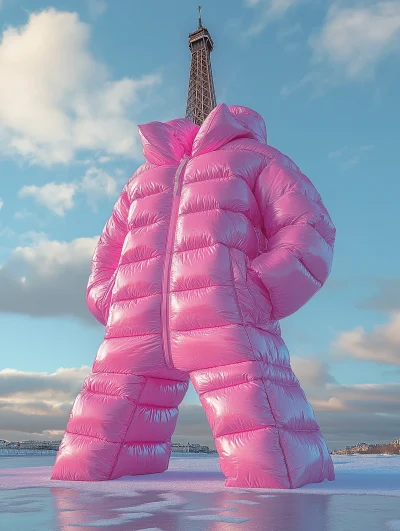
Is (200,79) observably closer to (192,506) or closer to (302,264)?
(302,264)

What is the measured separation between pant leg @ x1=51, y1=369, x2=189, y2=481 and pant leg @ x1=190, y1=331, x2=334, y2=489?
55 centimetres

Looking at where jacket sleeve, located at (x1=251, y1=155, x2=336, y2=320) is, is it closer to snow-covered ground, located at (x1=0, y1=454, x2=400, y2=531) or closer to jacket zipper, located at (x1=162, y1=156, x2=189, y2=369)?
jacket zipper, located at (x1=162, y1=156, x2=189, y2=369)

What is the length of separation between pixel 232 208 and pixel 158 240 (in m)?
0.69

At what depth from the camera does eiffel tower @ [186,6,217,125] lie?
55.5ft

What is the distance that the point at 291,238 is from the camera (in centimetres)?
449

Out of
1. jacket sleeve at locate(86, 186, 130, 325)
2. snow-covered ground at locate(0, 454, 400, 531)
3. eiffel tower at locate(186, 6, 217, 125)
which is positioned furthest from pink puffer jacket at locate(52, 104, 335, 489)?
eiffel tower at locate(186, 6, 217, 125)

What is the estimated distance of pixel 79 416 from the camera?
4.66 meters

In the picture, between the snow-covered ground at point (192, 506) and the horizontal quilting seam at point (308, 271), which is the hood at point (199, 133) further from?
the snow-covered ground at point (192, 506)

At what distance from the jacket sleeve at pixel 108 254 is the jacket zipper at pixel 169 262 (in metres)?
0.79

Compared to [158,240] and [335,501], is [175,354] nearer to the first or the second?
[158,240]

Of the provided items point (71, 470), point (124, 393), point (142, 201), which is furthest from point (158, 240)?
point (71, 470)

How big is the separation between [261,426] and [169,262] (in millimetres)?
1545

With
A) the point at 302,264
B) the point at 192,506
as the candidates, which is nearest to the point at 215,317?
the point at 302,264

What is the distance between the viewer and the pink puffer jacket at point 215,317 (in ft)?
13.5
